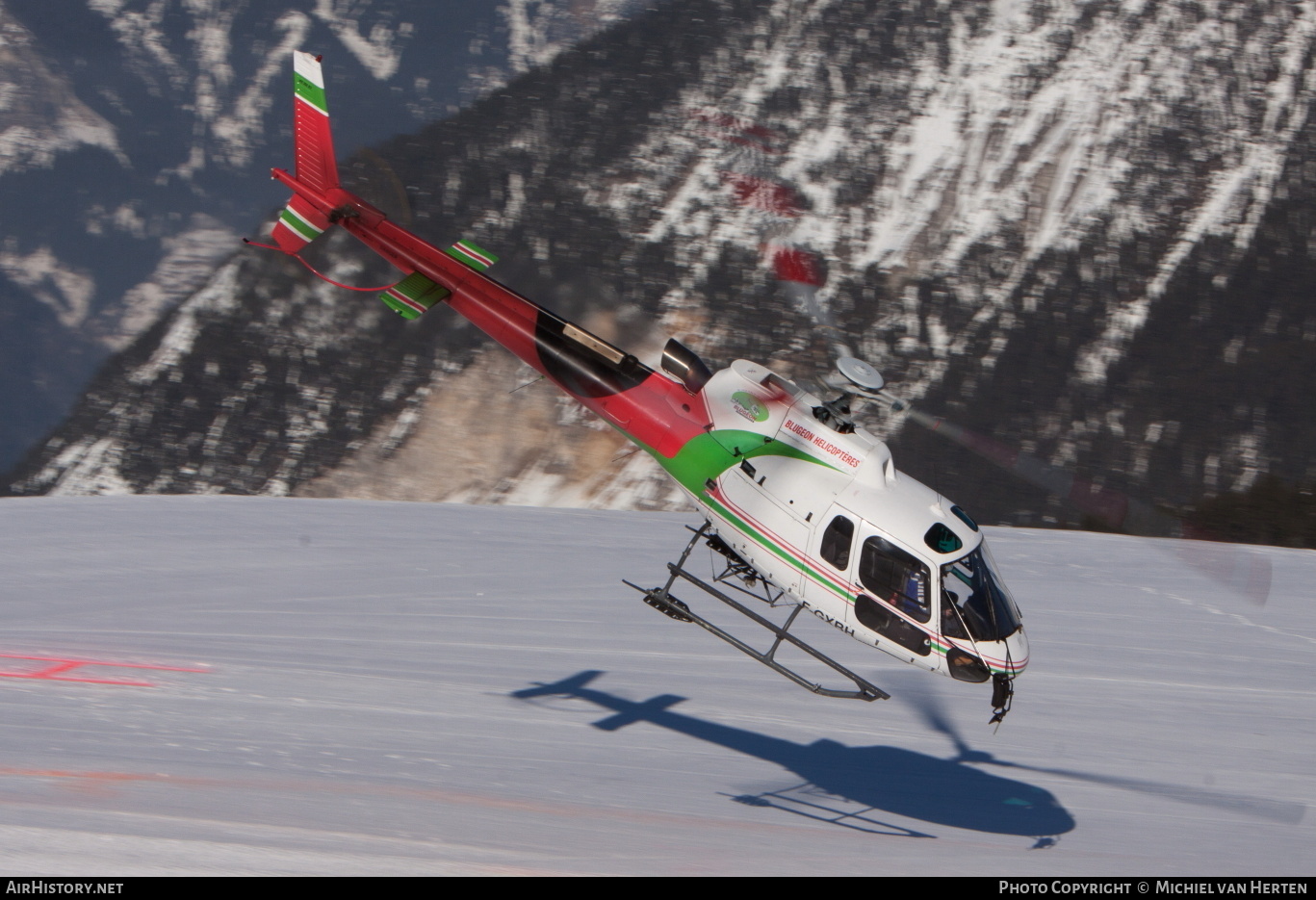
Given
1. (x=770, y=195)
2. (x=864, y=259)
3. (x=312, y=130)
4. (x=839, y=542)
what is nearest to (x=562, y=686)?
(x=839, y=542)

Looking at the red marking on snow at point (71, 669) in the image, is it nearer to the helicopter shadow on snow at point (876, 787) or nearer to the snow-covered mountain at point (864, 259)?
the helicopter shadow on snow at point (876, 787)

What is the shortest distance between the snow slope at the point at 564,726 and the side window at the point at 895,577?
2.16 meters

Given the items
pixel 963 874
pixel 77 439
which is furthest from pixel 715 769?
pixel 77 439

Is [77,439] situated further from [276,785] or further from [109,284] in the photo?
[276,785]

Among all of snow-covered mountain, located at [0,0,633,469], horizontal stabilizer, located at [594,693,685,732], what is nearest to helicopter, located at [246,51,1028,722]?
horizontal stabilizer, located at [594,693,685,732]

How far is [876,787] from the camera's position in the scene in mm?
11281

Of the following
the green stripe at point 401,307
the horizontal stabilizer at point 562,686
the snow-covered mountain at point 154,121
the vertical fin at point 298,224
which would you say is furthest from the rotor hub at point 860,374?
the snow-covered mountain at point 154,121

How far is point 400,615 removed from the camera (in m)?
15.6

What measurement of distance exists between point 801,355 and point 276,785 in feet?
173

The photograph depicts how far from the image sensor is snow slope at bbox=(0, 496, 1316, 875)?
32.5 ft

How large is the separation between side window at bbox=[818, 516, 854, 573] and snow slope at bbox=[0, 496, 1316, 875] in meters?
2.60

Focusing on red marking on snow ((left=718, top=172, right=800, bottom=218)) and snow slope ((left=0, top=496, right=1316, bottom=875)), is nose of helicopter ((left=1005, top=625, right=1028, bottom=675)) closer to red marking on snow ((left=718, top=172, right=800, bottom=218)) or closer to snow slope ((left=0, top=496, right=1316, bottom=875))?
snow slope ((left=0, top=496, right=1316, bottom=875))

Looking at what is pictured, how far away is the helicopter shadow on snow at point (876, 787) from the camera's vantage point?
10.7m

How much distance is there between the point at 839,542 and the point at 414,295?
5973 millimetres
